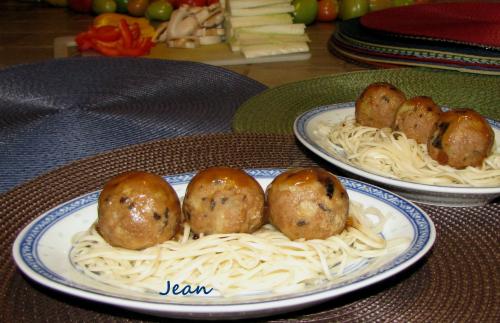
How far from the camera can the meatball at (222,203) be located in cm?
146

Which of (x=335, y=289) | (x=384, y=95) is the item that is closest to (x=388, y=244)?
(x=335, y=289)

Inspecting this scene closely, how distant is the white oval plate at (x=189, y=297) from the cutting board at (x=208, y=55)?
9.28 ft

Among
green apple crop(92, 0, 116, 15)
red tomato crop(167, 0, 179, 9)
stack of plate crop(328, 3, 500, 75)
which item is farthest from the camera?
green apple crop(92, 0, 116, 15)

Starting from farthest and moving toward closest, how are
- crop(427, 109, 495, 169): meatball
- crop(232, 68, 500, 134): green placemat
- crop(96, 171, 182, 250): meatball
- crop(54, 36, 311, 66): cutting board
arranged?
crop(54, 36, 311, 66): cutting board, crop(232, 68, 500, 134): green placemat, crop(427, 109, 495, 169): meatball, crop(96, 171, 182, 250): meatball

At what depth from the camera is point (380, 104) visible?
238 cm

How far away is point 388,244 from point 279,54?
3329 mm

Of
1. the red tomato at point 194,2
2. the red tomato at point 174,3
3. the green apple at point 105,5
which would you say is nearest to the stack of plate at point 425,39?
the red tomato at point 194,2

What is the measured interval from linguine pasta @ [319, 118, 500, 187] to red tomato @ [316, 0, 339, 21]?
3.93 m

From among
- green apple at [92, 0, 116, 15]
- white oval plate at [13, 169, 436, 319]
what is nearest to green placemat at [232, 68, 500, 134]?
white oval plate at [13, 169, 436, 319]

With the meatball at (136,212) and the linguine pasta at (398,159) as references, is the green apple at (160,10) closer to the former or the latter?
the linguine pasta at (398,159)

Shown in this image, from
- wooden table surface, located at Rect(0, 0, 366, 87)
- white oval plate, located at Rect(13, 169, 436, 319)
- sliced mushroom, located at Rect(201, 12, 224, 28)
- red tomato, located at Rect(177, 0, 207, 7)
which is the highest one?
white oval plate, located at Rect(13, 169, 436, 319)

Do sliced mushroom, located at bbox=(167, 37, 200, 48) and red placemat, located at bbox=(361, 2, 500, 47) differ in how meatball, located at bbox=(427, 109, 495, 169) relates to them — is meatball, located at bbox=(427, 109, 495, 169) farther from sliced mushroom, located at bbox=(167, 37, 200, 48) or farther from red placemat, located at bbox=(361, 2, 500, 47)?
sliced mushroom, located at bbox=(167, 37, 200, 48)

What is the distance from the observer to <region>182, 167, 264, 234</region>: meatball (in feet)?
4.80

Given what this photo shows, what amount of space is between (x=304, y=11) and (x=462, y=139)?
418 centimetres
